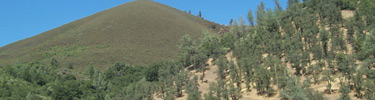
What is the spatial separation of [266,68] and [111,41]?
102m

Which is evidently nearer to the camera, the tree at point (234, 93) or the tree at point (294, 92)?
the tree at point (294, 92)

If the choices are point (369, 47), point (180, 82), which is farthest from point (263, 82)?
point (180, 82)

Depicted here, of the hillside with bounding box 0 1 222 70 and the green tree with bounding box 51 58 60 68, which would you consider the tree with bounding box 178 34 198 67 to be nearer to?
the hillside with bounding box 0 1 222 70

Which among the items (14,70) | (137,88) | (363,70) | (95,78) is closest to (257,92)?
(363,70)

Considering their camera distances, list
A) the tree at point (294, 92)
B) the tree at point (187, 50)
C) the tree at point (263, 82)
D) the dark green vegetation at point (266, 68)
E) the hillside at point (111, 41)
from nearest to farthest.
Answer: the tree at point (294, 92) < the dark green vegetation at point (266, 68) < the tree at point (263, 82) < the tree at point (187, 50) < the hillside at point (111, 41)

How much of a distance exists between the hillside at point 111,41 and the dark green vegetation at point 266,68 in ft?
48.9

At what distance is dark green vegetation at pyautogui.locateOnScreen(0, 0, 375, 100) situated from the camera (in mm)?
47081

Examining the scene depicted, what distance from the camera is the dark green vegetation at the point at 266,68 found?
47.1 metres

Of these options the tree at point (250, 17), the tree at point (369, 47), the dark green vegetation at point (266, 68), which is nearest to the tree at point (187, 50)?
the dark green vegetation at point (266, 68)

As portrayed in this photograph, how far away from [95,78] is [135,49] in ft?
141

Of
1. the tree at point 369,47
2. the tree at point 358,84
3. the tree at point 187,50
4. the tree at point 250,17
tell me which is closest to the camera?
the tree at point 358,84

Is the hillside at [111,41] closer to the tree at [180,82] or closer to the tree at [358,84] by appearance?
the tree at [180,82]

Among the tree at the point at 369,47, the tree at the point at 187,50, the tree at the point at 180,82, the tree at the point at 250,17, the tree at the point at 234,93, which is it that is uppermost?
the tree at the point at 250,17

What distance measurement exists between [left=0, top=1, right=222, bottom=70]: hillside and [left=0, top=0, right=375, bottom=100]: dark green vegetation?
1490 cm
